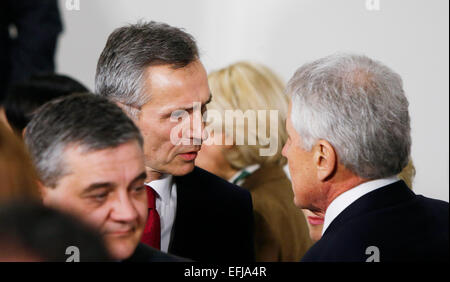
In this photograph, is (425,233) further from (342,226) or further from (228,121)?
(228,121)

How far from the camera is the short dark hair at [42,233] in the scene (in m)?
0.77

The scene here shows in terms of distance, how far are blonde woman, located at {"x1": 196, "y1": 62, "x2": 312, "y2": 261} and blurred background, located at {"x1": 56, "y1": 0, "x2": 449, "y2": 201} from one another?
671 mm

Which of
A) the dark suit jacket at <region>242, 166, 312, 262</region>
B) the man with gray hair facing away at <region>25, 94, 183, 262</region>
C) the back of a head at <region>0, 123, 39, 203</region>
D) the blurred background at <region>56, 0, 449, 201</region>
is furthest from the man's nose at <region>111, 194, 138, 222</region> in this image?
the blurred background at <region>56, 0, 449, 201</region>

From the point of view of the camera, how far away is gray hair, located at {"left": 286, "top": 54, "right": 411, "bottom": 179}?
1352 millimetres

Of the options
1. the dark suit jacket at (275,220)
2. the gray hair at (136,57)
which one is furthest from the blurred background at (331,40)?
the gray hair at (136,57)

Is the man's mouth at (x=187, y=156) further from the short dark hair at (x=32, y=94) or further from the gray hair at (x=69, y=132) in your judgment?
the short dark hair at (x=32, y=94)

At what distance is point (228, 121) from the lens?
203cm

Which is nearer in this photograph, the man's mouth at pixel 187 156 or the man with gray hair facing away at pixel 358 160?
the man with gray hair facing away at pixel 358 160

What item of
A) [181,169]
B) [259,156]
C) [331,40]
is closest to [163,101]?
[181,169]

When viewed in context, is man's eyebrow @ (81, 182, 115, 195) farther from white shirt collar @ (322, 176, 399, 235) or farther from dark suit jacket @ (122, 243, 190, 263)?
white shirt collar @ (322, 176, 399, 235)

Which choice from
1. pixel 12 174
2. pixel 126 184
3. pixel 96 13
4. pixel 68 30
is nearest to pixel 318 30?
pixel 96 13

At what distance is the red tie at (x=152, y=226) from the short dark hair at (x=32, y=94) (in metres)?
0.63

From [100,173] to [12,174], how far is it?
36 cm

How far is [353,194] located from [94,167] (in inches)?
21.7
